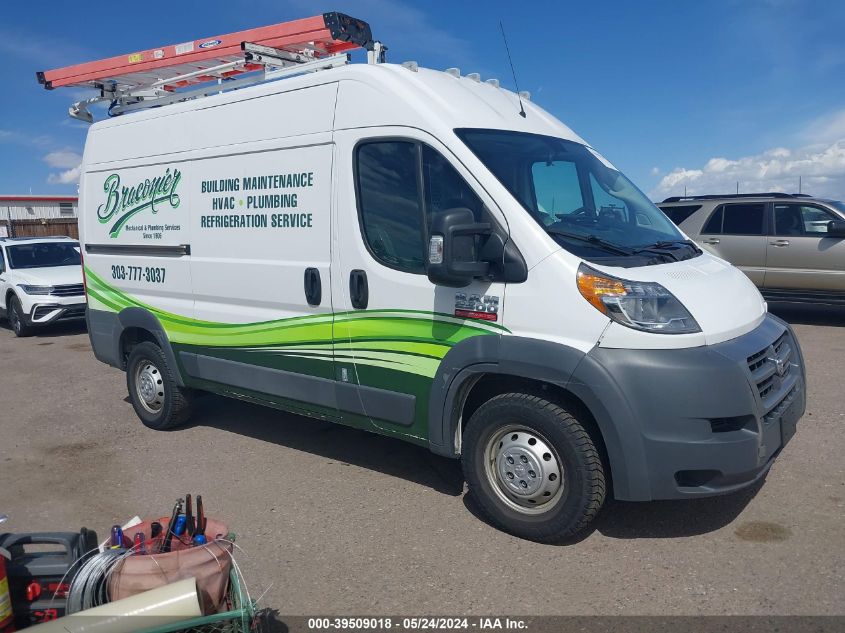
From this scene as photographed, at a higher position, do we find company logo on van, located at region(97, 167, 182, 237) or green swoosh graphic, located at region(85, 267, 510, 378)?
company logo on van, located at region(97, 167, 182, 237)

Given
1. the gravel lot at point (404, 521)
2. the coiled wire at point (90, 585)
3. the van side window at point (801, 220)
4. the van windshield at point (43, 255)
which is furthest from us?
the van windshield at point (43, 255)

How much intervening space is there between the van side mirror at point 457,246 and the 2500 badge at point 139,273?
299 centimetres

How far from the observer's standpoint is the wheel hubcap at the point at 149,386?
6.36 m

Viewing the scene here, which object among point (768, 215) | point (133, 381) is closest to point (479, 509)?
point (133, 381)

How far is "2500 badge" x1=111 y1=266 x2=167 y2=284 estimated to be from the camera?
19.8 feet

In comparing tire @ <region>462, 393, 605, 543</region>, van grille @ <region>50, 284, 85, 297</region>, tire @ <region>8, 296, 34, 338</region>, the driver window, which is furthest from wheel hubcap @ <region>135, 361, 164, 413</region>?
tire @ <region>8, 296, 34, 338</region>

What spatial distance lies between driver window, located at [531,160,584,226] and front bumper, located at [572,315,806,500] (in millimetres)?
942

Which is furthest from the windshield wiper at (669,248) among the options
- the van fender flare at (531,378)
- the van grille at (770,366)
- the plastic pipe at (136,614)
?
the plastic pipe at (136,614)

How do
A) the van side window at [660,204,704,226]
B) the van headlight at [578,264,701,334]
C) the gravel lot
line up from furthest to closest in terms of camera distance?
the van side window at [660,204,704,226] < the van headlight at [578,264,701,334] < the gravel lot

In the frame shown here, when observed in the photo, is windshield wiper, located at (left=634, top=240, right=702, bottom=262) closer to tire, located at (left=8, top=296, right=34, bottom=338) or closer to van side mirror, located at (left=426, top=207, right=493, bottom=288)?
van side mirror, located at (left=426, top=207, right=493, bottom=288)

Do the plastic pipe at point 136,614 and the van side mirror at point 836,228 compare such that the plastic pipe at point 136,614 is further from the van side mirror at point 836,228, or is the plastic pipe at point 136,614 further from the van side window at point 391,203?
the van side mirror at point 836,228

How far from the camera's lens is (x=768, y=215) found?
11.0 m

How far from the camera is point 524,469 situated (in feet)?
13.1

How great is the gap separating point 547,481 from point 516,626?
0.85 meters
